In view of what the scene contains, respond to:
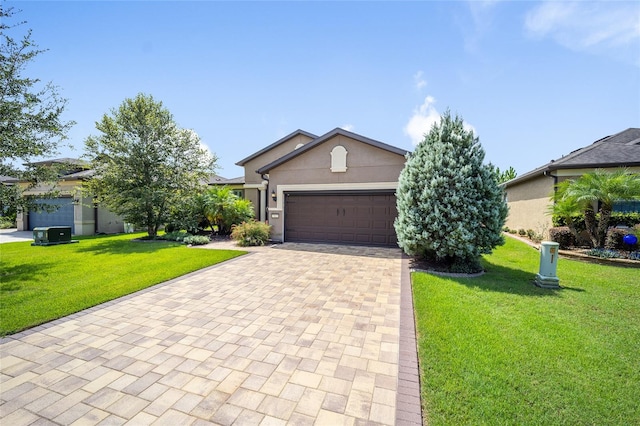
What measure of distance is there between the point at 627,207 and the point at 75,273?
19314 mm

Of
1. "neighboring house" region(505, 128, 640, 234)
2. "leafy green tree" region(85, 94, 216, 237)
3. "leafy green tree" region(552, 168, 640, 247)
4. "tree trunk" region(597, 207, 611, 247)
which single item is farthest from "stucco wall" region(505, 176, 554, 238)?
"leafy green tree" region(85, 94, 216, 237)

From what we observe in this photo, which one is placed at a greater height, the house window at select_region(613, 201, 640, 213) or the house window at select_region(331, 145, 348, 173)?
the house window at select_region(331, 145, 348, 173)

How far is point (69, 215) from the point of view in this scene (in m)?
17.0

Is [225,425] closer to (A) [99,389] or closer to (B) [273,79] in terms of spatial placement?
(A) [99,389]

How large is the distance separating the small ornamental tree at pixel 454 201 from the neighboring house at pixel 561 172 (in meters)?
6.55

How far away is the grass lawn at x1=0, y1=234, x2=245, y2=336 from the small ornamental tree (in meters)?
6.42

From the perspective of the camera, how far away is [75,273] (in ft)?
23.0

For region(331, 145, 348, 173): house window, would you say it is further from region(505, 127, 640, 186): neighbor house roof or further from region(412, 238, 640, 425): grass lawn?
region(505, 127, 640, 186): neighbor house roof

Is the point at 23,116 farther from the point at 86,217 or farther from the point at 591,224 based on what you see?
the point at 591,224

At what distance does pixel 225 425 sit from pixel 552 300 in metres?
6.16

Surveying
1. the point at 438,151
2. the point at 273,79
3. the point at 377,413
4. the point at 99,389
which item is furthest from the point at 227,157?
the point at 377,413

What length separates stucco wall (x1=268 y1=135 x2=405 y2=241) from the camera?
10914mm

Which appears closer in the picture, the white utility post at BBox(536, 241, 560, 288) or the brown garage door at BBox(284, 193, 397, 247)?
the white utility post at BBox(536, 241, 560, 288)

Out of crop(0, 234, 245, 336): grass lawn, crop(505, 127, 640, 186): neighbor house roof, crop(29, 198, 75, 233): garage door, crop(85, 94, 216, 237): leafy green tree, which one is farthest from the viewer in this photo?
crop(29, 198, 75, 233): garage door
